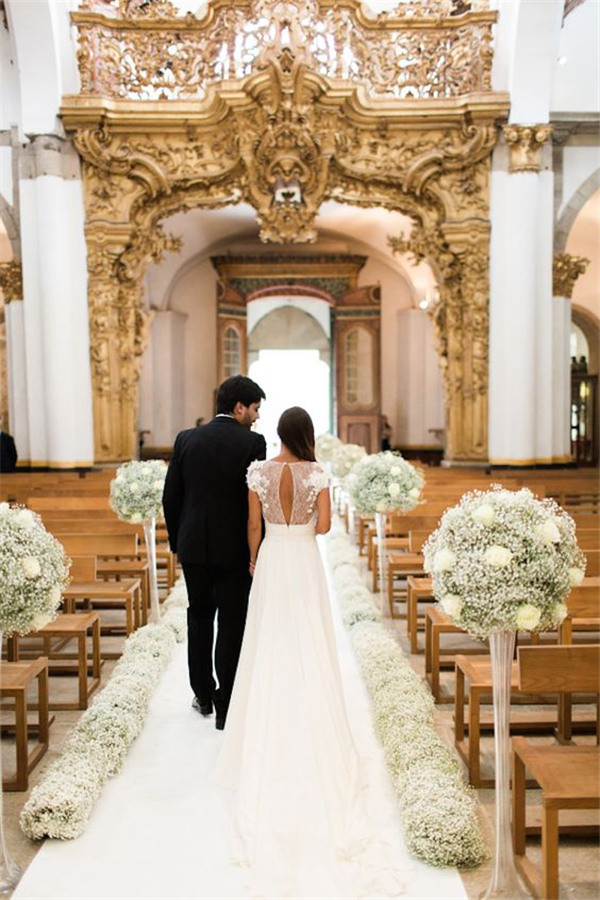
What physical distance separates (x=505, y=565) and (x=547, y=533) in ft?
0.75

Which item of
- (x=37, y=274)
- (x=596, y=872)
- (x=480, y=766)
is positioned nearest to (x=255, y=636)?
(x=480, y=766)

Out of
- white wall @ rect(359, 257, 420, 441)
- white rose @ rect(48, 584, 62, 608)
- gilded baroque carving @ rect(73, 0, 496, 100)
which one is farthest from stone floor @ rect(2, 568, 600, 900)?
white wall @ rect(359, 257, 420, 441)

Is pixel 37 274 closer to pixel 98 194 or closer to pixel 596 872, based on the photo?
pixel 98 194

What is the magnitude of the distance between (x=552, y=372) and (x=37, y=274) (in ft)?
28.3

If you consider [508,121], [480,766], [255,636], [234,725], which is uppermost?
[508,121]

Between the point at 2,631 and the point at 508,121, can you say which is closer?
the point at 2,631

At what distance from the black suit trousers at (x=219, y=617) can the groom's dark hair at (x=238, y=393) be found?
0.99m

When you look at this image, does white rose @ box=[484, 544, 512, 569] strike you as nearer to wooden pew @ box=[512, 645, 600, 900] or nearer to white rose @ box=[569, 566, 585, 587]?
white rose @ box=[569, 566, 585, 587]

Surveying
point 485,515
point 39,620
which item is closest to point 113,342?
point 39,620

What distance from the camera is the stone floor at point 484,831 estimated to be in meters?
3.49

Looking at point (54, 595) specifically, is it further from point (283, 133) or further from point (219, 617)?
point (283, 133)

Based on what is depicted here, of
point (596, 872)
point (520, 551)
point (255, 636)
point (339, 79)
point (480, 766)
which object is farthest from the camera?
point (339, 79)

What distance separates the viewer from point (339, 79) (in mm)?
13352

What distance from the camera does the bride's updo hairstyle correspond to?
14.0 feet
